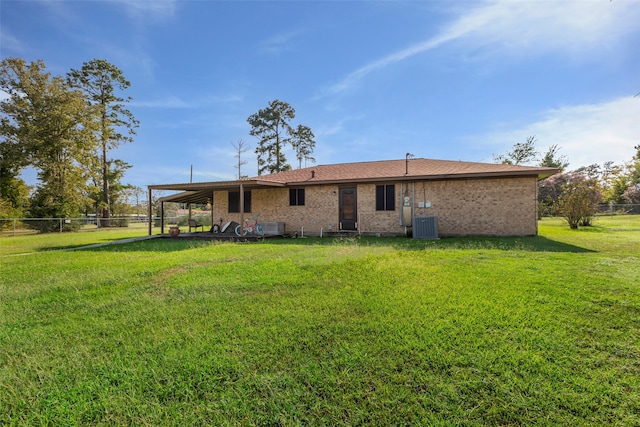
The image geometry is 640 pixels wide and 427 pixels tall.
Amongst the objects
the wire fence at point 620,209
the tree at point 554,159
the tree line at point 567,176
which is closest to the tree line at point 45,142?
the tree line at point 567,176

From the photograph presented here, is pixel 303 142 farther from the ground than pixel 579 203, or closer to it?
farther from the ground

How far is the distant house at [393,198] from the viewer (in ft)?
38.1

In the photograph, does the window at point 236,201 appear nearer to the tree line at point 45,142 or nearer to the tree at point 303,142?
the tree line at point 45,142

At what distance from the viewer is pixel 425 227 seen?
11727 mm

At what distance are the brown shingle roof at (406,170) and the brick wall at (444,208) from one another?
0.45m

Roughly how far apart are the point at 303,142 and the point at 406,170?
22.9 m

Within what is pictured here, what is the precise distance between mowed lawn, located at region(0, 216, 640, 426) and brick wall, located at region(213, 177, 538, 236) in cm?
656

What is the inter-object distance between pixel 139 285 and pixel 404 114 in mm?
17196

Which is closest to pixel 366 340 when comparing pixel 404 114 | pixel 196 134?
pixel 404 114

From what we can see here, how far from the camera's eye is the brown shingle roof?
11.4 metres

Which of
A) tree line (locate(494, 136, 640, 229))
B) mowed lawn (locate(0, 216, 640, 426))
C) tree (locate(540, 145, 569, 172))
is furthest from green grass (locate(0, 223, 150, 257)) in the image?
tree (locate(540, 145, 569, 172))

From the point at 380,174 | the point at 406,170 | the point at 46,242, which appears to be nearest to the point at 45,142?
the point at 46,242

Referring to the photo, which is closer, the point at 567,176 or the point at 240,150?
the point at 567,176

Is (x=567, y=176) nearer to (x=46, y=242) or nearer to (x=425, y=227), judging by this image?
(x=425, y=227)
